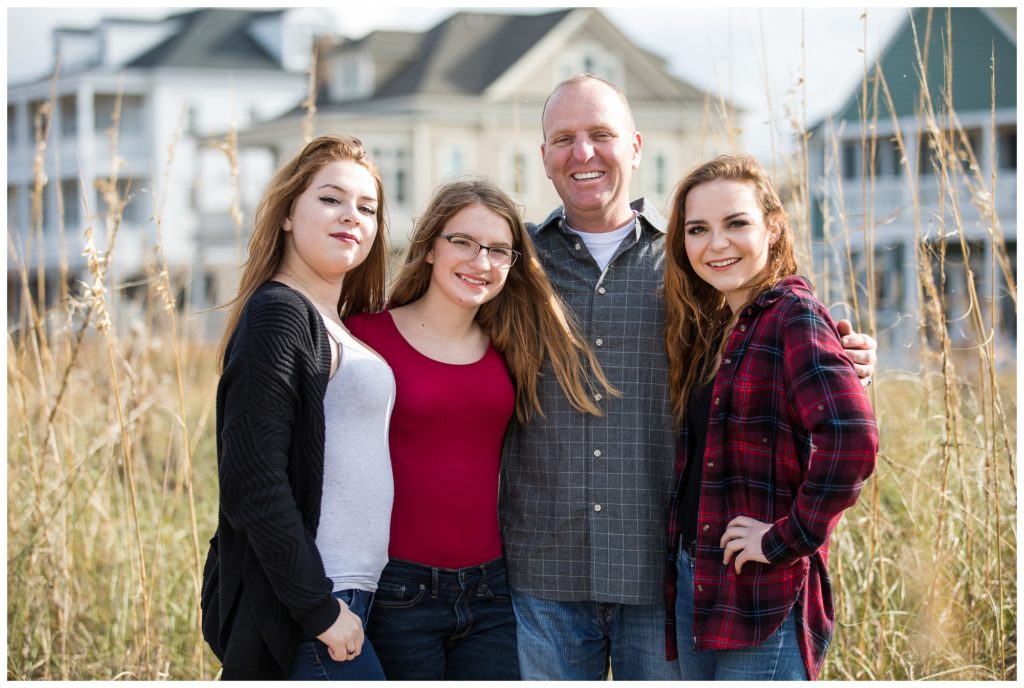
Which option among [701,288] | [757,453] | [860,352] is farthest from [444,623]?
[860,352]

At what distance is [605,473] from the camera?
271cm

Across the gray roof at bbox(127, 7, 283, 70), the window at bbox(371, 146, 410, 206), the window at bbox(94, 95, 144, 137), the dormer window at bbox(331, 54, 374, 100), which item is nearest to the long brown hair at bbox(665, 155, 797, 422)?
the window at bbox(371, 146, 410, 206)

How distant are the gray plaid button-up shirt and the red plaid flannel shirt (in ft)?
0.94

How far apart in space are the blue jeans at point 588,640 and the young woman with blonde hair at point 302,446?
18.2 inches

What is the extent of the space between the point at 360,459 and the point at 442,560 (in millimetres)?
349

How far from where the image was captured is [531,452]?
277 centimetres

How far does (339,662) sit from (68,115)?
3188 centimetres

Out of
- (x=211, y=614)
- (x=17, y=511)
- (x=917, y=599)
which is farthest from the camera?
(x=17, y=511)

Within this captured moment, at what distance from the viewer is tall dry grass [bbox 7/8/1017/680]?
3.24 meters

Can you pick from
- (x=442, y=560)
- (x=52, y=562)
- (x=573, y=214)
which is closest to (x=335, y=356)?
(x=442, y=560)

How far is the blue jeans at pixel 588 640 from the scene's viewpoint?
2645mm

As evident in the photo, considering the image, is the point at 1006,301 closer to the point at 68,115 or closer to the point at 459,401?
the point at 459,401

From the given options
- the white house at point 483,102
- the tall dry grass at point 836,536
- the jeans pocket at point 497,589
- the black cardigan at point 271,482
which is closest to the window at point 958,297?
the tall dry grass at point 836,536

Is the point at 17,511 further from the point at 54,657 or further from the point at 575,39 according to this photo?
the point at 575,39
